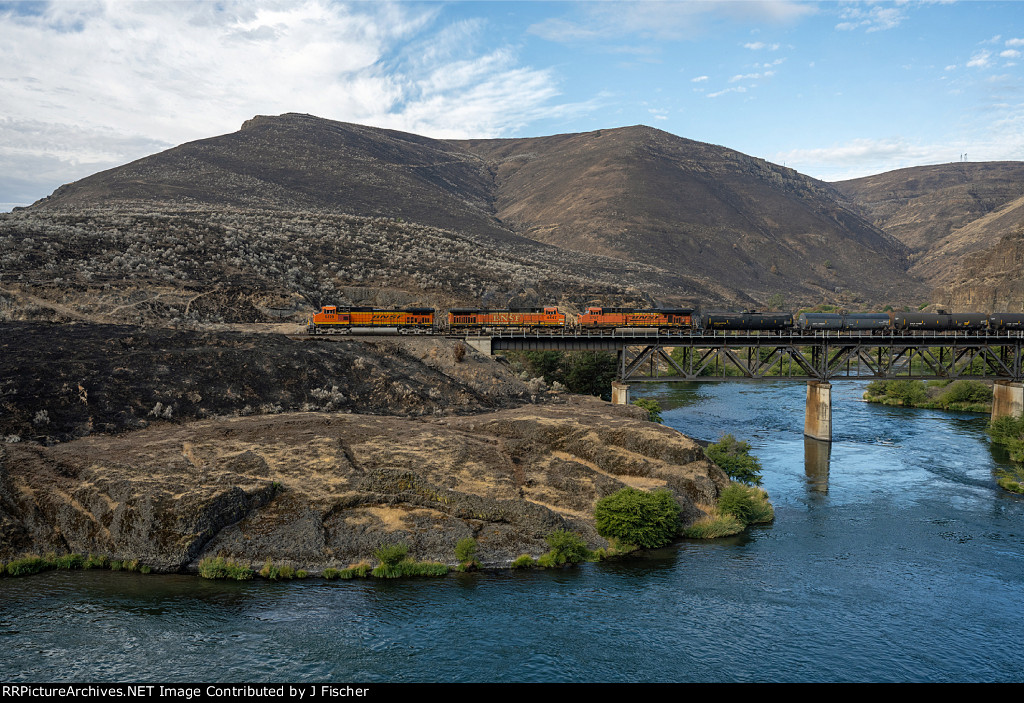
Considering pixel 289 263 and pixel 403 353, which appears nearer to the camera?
pixel 403 353

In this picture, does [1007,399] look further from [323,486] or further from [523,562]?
[323,486]

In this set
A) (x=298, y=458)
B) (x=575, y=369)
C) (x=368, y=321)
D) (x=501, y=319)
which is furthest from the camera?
(x=575, y=369)

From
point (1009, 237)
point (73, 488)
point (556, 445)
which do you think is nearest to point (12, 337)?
point (73, 488)

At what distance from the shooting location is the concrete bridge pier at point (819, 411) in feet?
230

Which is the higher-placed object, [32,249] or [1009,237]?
[1009,237]

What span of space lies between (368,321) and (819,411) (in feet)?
145

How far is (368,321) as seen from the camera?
237ft

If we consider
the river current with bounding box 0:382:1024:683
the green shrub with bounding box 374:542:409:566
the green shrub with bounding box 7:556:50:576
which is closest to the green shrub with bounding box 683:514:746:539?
the river current with bounding box 0:382:1024:683

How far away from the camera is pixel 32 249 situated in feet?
273

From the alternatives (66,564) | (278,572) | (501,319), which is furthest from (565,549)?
(501,319)

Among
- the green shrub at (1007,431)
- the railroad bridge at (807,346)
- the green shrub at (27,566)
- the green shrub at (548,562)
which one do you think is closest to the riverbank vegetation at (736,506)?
the green shrub at (548,562)

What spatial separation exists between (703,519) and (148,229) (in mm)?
87281
